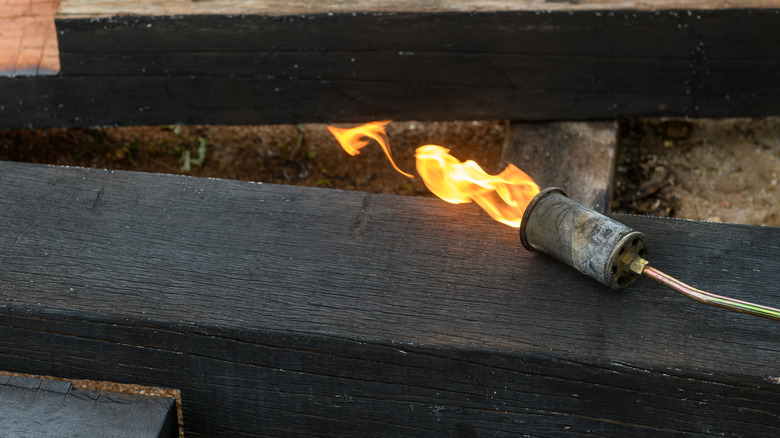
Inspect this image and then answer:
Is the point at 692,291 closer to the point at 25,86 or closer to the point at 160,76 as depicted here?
the point at 160,76

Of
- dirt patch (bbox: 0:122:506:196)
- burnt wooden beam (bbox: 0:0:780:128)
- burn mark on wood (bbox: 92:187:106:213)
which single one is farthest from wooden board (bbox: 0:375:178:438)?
dirt patch (bbox: 0:122:506:196)

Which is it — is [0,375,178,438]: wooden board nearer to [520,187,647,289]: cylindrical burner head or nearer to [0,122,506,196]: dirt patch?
[520,187,647,289]: cylindrical burner head

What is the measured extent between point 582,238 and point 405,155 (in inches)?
66.7

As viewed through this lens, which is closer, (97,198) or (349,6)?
(97,198)

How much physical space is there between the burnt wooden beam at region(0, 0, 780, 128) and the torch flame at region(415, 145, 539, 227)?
76 centimetres

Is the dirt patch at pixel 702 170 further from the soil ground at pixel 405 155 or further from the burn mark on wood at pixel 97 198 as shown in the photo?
the burn mark on wood at pixel 97 198

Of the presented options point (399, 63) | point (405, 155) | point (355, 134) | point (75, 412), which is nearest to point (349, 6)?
point (399, 63)

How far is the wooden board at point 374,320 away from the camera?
4.74 ft

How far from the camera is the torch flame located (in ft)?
5.55

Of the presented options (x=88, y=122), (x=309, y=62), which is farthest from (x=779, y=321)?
(x=88, y=122)

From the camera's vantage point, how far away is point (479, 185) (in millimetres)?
1711

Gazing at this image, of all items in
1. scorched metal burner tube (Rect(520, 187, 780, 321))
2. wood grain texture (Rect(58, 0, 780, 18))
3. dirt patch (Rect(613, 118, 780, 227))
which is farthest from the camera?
dirt patch (Rect(613, 118, 780, 227))

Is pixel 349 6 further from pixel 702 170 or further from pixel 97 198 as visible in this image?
pixel 702 170

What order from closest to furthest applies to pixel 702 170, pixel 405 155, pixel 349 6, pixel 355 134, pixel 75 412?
pixel 75 412 < pixel 349 6 < pixel 355 134 < pixel 702 170 < pixel 405 155
